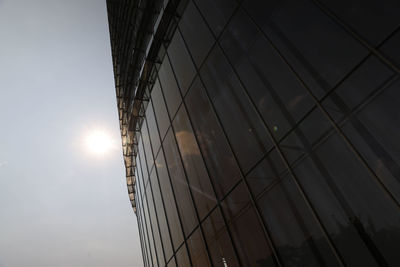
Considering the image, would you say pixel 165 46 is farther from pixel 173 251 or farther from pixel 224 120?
pixel 173 251

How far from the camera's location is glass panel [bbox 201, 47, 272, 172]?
746 cm

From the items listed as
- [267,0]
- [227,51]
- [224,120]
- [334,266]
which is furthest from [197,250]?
[267,0]

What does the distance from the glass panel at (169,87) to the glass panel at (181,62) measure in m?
0.47

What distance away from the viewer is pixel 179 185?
12102mm

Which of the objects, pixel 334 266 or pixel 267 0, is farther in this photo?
pixel 267 0

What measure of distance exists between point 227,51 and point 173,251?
33.0 ft

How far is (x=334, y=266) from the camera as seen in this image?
5191 mm

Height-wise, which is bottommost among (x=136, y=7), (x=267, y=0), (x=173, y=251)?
(x=173, y=251)

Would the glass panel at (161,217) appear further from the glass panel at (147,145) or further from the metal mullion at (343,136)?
the metal mullion at (343,136)

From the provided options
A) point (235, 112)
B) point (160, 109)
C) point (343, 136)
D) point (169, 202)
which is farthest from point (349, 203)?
point (160, 109)

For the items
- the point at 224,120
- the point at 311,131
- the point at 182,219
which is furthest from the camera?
the point at 182,219

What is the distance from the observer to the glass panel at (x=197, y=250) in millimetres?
9995

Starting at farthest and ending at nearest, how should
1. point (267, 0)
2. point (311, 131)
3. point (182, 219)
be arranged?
point (182, 219) < point (267, 0) < point (311, 131)

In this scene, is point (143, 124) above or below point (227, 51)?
above
